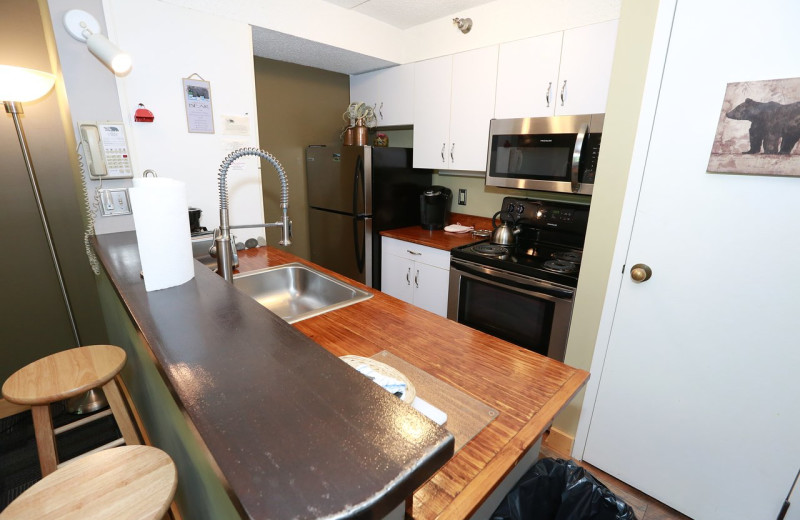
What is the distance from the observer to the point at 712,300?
133 centimetres

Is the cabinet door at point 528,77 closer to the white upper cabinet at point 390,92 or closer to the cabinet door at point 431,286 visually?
the white upper cabinet at point 390,92

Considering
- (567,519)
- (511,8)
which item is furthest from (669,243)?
(511,8)

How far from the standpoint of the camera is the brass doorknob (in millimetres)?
1438

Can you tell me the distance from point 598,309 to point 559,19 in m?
1.67

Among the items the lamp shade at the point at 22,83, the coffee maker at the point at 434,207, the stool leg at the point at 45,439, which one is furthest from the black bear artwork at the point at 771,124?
the lamp shade at the point at 22,83

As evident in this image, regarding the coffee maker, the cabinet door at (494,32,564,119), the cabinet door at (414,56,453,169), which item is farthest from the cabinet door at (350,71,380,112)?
the cabinet door at (494,32,564,119)

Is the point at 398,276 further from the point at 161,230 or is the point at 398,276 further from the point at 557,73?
the point at 161,230

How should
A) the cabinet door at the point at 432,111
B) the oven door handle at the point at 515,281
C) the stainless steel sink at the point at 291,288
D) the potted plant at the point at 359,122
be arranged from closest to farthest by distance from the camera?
1. the stainless steel sink at the point at 291,288
2. the oven door handle at the point at 515,281
3. the cabinet door at the point at 432,111
4. the potted plant at the point at 359,122

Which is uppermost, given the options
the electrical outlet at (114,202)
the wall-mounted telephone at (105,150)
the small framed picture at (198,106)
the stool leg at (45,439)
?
the small framed picture at (198,106)

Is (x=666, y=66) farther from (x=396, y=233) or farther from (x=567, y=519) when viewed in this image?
(x=396, y=233)

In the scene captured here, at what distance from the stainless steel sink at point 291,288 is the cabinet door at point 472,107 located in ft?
4.72

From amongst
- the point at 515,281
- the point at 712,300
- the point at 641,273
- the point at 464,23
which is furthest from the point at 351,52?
the point at 712,300

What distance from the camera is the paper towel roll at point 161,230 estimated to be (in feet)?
2.86

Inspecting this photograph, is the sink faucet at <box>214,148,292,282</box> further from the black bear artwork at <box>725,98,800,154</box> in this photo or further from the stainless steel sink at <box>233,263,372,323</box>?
the black bear artwork at <box>725,98,800,154</box>
